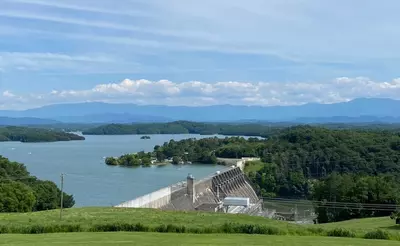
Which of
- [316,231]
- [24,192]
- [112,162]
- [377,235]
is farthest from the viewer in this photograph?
[112,162]

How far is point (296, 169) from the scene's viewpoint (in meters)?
58.1

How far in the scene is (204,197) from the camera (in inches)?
1430

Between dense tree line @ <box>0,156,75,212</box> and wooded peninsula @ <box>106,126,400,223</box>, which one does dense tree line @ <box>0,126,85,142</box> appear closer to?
wooded peninsula @ <box>106,126,400,223</box>

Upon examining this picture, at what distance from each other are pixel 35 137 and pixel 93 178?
249 feet

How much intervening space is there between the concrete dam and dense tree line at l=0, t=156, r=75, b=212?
5162 millimetres

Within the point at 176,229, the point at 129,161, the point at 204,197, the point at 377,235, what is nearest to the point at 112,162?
the point at 129,161

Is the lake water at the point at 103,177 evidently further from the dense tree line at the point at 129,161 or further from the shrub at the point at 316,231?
the shrub at the point at 316,231

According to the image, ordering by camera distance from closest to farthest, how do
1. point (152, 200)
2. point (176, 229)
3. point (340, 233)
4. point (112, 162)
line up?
point (176, 229), point (340, 233), point (152, 200), point (112, 162)

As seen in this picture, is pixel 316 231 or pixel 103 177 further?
pixel 103 177

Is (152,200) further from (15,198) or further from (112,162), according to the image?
(112,162)

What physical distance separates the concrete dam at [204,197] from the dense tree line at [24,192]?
5.16 metres

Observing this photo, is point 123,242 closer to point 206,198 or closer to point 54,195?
point 54,195

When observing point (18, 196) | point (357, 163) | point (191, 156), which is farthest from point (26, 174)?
point (191, 156)

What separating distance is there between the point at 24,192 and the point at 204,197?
13.9 m
